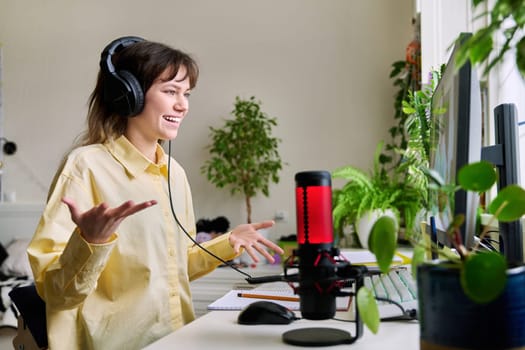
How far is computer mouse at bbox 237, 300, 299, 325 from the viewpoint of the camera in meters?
0.98

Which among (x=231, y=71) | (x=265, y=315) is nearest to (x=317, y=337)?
(x=265, y=315)

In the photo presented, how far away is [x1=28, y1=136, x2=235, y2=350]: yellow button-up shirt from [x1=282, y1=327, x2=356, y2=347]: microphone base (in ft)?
1.36

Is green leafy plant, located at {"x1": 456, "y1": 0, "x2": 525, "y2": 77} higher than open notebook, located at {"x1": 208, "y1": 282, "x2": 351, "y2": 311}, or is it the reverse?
green leafy plant, located at {"x1": 456, "y1": 0, "x2": 525, "y2": 77}

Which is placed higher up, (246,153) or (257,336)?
(246,153)

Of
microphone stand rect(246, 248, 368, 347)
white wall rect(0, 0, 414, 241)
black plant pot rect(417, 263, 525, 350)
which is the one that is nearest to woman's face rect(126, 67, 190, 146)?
microphone stand rect(246, 248, 368, 347)

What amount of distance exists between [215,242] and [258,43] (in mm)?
2475

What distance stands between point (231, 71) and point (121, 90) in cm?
243

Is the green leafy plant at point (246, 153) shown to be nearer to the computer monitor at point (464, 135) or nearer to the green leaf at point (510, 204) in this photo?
the computer monitor at point (464, 135)

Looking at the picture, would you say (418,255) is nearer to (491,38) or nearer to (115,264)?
(491,38)

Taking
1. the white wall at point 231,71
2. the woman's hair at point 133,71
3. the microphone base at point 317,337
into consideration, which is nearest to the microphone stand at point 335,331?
the microphone base at point 317,337

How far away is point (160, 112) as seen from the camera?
1.46m

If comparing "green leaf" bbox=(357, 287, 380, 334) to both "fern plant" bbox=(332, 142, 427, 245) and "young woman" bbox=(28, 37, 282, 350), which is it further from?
"fern plant" bbox=(332, 142, 427, 245)

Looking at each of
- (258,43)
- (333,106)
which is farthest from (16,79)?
(333,106)

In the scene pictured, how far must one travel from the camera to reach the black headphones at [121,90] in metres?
1.40
